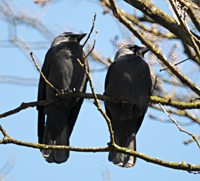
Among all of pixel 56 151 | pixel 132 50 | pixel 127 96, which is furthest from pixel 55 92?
pixel 132 50

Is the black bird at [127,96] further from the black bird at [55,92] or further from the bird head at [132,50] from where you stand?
the black bird at [55,92]

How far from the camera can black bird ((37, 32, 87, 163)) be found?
4953mm

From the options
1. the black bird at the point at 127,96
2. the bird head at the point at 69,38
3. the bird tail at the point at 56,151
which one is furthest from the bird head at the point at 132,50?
the bird tail at the point at 56,151

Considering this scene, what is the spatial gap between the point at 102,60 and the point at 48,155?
191 centimetres

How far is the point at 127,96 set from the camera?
187 inches

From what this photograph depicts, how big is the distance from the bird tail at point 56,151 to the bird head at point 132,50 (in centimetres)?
147

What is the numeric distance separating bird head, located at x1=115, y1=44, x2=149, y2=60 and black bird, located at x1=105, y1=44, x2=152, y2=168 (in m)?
0.16

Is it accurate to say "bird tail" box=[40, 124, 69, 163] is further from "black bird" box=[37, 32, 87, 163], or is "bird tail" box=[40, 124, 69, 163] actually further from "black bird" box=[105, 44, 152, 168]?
"black bird" box=[105, 44, 152, 168]

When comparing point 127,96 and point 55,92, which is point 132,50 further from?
point 55,92

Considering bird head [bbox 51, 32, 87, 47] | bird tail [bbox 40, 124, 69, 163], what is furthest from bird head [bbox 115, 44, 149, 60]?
bird tail [bbox 40, 124, 69, 163]

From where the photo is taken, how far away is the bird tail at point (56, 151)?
4.80 metres

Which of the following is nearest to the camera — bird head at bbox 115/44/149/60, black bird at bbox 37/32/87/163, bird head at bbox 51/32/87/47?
black bird at bbox 37/32/87/163

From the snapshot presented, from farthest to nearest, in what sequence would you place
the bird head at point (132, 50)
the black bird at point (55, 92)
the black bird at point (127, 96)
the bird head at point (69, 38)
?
the bird head at point (69, 38) < the bird head at point (132, 50) < the black bird at point (55, 92) < the black bird at point (127, 96)

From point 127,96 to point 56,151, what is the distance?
1260 mm
